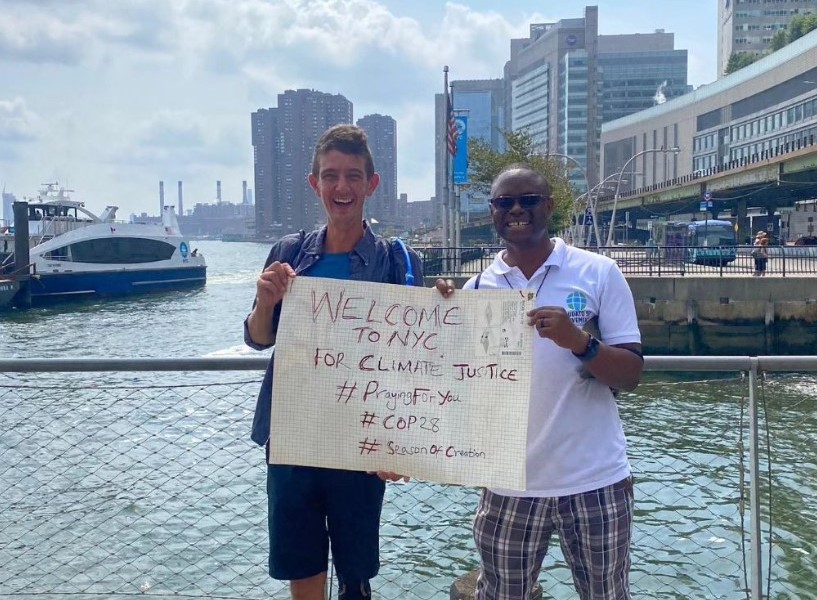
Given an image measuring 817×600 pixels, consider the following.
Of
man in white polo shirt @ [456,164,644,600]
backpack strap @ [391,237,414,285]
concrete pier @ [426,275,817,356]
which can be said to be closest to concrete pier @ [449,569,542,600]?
man in white polo shirt @ [456,164,644,600]

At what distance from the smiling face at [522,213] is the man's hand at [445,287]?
0.79ft

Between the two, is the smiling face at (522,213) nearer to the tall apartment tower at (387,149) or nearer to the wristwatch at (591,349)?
the wristwatch at (591,349)

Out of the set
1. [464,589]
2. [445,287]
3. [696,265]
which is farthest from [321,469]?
[696,265]

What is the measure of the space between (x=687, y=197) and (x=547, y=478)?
224ft

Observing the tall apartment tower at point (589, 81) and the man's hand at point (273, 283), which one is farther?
the tall apartment tower at point (589, 81)

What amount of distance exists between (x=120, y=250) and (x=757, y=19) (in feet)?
415

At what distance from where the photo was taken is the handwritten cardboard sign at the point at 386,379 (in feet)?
8.89

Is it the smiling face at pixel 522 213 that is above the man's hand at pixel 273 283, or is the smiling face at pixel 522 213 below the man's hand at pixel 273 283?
above

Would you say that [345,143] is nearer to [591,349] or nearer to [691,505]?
[591,349]

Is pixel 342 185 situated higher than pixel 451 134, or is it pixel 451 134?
pixel 451 134

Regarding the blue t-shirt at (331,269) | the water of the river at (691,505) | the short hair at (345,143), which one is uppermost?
the short hair at (345,143)

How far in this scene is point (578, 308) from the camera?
2.56 metres

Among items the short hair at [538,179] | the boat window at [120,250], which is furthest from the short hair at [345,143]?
the boat window at [120,250]

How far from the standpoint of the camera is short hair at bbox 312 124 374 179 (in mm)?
2801
